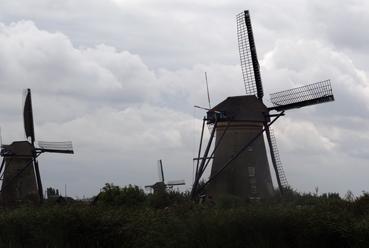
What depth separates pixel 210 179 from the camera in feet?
124

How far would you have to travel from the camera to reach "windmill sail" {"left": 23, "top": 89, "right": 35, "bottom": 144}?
56.1 meters

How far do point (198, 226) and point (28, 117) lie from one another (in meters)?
42.7

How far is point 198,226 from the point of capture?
54.0ft

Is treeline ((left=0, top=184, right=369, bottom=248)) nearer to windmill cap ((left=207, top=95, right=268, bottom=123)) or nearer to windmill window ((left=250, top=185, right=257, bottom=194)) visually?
windmill cap ((left=207, top=95, right=268, bottom=123))

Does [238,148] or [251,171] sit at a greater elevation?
[238,148]

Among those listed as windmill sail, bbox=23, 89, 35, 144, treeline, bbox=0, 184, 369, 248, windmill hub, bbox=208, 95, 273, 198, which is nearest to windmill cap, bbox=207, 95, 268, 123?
windmill hub, bbox=208, 95, 273, 198

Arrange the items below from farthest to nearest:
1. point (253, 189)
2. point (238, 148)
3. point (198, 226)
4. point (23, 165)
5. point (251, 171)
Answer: point (23, 165) → point (251, 171) → point (238, 148) → point (253, 189) → point (198, 226)

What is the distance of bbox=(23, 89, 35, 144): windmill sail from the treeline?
112 ft

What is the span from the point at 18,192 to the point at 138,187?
67.0ft

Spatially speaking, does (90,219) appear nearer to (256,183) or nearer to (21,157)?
(256,183)

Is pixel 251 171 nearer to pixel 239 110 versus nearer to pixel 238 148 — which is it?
pixel 238 148

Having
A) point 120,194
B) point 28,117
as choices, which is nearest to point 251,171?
point 120,194

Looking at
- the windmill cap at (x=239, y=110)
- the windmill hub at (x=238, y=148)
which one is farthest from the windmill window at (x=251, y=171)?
the windmill cap at (x=239, y=110)

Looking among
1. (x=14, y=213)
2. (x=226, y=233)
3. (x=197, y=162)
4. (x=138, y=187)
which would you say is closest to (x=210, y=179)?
(x=197, y=162)
